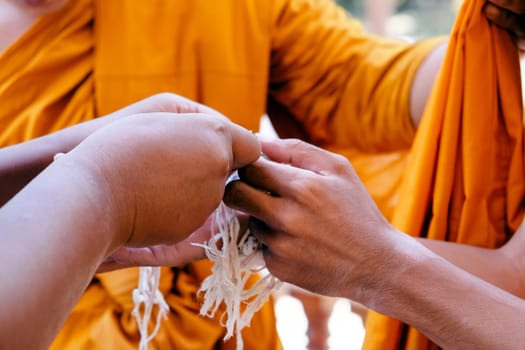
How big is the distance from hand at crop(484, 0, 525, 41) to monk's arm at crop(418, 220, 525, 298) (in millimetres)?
243

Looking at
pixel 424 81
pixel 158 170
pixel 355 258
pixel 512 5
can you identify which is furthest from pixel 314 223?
pixel 424 81

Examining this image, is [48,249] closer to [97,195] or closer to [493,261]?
[97,195]

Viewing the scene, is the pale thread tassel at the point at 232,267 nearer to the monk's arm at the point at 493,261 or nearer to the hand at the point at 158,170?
the hand at the point at 158,170

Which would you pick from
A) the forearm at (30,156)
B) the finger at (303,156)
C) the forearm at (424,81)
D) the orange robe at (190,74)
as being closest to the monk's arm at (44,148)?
the forearm at (30,156)

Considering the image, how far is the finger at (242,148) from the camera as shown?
2.17 feet

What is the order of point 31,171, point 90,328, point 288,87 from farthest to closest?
point 288,87
point 90,328
point 31,171

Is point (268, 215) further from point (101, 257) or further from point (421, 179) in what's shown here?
point (421, 179)

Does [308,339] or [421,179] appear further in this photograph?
[308,339]

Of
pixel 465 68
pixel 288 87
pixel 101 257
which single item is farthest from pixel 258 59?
pixel 101 257

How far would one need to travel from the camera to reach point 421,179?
2.84 ft

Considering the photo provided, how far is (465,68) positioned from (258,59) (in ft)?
1.39

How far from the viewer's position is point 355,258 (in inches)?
26.2

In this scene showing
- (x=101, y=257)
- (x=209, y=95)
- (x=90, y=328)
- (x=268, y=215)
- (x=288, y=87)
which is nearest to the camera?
(x=101, y=257)

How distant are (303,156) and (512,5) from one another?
33 cm
